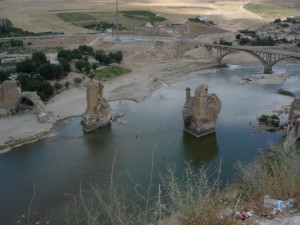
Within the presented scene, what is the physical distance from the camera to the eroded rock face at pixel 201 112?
4484cm

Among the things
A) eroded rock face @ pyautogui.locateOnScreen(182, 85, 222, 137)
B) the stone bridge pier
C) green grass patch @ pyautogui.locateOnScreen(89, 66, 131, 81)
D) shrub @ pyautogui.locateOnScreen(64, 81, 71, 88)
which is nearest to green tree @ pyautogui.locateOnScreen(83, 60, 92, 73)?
green grass patch @ pyautogui.locateOnScreen(89, 66, 131, 81)

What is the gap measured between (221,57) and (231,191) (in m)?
61.3

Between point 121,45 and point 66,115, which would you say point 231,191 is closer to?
point 66,115

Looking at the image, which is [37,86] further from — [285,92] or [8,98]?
[285,92]

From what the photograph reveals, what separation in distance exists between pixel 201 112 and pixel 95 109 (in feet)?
40.7

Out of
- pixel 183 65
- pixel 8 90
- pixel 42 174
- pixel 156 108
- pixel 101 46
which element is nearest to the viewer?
pixel 42 174

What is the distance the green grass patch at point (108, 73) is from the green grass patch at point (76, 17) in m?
65.8

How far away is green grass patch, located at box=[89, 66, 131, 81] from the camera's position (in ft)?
242

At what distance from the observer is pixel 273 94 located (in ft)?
216

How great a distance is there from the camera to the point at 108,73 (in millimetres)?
76250

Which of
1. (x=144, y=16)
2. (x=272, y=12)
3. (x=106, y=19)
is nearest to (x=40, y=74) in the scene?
(x=106, y=19)

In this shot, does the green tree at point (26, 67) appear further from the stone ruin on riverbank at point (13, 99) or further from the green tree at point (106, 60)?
the green tree at point (106, 60)

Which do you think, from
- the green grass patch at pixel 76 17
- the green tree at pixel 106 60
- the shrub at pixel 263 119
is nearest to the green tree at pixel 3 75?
the green tree at pixel 106 60

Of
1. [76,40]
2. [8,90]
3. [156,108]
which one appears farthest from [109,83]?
[76,40]
